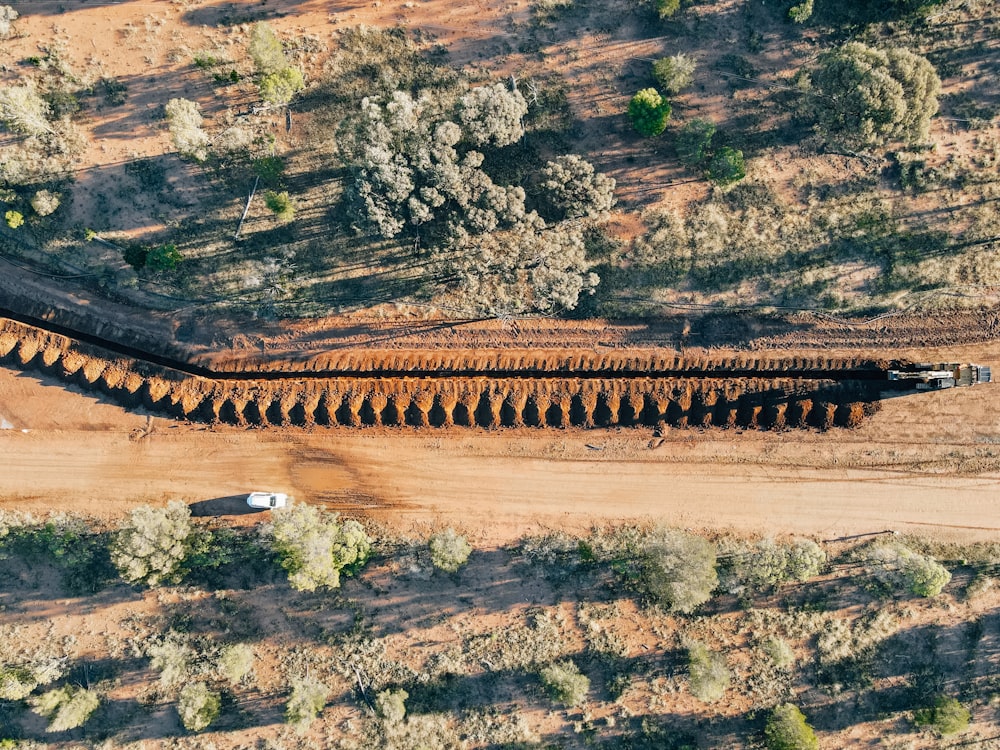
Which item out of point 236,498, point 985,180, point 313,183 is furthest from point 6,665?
point 985,180

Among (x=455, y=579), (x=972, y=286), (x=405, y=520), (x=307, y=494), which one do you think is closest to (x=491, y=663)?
(x=455, y=579)

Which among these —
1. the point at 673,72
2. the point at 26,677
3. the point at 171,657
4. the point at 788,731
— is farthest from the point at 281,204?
the point at 788,731

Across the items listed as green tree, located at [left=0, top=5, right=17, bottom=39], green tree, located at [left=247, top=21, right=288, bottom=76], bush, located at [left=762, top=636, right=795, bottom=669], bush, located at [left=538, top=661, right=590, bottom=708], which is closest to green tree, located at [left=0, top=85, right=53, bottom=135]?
green tree, located at [left=0, top=5, right=17, bottom=39]

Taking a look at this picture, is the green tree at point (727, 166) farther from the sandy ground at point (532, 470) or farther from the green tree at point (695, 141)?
the sandy ground at point (532, 470)

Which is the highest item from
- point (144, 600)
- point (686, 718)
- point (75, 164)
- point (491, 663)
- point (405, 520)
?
point (75, 164)

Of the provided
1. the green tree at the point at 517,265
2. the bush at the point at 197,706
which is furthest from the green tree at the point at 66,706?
the green tree at the point at 517,265

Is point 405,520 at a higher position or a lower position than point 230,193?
lower

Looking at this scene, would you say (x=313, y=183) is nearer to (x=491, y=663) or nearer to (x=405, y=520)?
(x=405, y=520)
